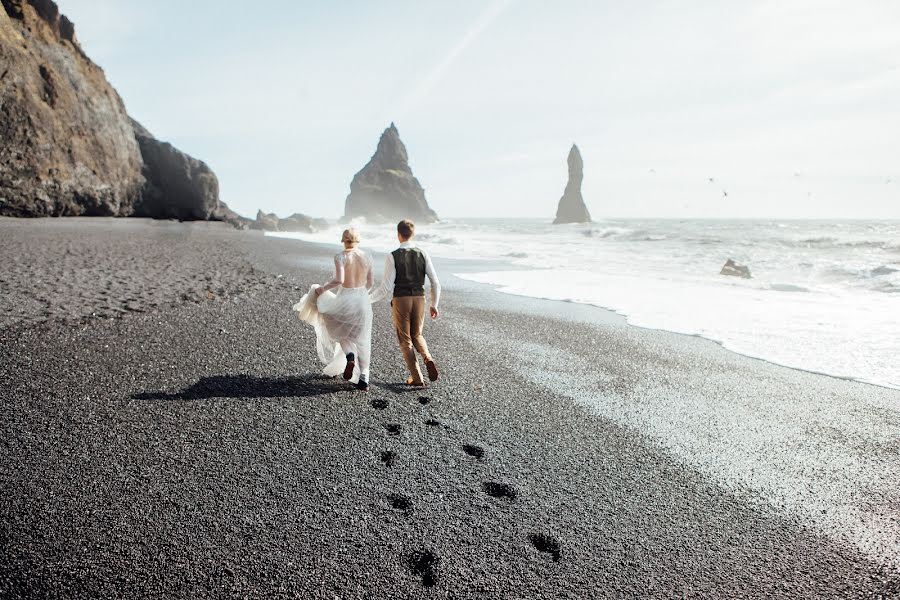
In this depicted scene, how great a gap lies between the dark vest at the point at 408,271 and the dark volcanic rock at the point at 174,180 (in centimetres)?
3391

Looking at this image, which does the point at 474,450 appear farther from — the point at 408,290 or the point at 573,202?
the point at 573,202

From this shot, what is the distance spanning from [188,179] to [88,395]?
114ft

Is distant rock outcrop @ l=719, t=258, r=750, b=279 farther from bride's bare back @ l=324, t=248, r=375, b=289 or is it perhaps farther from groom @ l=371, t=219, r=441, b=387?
bride's bare back @ l=324, t=248, r=375, b=289

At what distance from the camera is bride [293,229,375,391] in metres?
5.49

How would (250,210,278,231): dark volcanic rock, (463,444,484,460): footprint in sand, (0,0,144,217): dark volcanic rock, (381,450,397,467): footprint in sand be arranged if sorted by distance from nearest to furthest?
(381,450,397,467): footprint in sand
(463,444,484,460): footprint in sand
(0,0,144,217): dark volcanic rock
(250,210,278,231): dark volcanic rock

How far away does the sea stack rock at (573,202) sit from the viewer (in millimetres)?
146250

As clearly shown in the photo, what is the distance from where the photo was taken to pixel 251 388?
518 centimetres

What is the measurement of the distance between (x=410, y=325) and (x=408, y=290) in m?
0.43

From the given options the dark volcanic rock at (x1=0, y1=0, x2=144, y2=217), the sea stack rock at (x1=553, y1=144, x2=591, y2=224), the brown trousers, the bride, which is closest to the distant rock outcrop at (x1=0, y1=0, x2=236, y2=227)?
the dark volcanic rock at (x1=0, y1=0, x2=144, y2=217)

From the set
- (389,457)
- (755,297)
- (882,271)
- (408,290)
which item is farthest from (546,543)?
(882,271)

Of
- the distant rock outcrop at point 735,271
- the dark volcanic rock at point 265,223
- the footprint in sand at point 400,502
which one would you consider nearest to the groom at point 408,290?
the footprint in sand at point 400,502

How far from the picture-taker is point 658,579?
2.80 metres

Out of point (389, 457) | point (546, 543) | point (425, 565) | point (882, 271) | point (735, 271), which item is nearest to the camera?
point (425, 565)

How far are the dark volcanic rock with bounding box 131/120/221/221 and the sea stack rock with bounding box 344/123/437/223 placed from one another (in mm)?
92232
